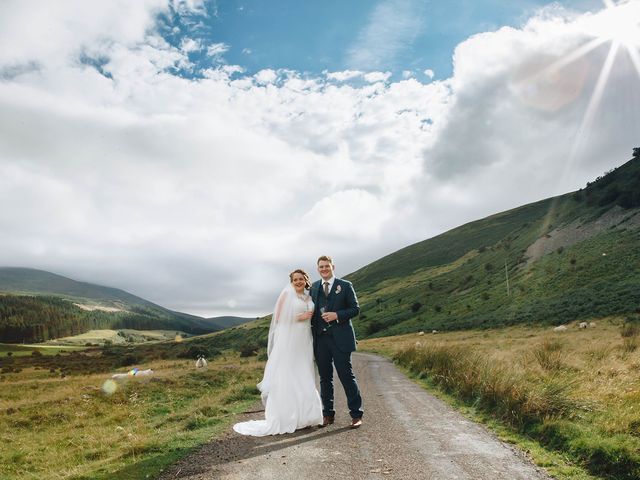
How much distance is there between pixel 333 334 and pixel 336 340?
134 mm

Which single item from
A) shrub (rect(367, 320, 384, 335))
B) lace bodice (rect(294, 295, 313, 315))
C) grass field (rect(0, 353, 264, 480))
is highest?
lace bodice (rect(294, 295, 313, 315))

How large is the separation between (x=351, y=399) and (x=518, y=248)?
96469 millimetres

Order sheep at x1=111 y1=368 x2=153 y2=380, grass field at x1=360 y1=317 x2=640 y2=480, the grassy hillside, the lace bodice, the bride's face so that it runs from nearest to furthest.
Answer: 1. grass field at x1=360 y1=317 x2=640 y2=480
2. the lace bodice
3. the bride's face
4. sheep at x1=111 y1=368 x2=153 y2=380
5. the grassy hillside

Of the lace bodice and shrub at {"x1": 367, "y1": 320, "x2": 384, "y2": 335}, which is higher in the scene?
the lace bodice

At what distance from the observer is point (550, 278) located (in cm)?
6450

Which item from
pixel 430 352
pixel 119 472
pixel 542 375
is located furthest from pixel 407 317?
pixel 119 472

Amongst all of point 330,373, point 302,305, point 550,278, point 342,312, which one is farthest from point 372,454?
point 550,278

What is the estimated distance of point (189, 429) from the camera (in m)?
9.69

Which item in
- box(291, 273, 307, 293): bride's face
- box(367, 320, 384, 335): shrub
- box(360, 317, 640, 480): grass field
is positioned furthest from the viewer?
box(367, 320, 384, 335): shrub

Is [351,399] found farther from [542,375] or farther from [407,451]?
[542,375]

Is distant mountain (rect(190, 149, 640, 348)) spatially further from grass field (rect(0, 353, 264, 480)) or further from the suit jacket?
the suit jacket

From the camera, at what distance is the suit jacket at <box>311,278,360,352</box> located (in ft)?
28.7

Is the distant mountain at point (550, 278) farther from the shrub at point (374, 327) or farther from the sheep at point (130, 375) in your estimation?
the sheep at point (130, 375)

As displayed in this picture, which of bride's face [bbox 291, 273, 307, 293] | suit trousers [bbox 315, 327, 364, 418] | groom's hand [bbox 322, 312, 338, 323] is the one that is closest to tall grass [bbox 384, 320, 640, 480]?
suit trousers [bbox 315, 327, 364, 418]
